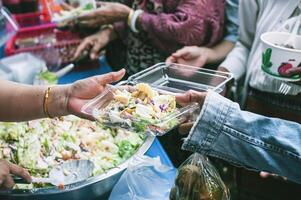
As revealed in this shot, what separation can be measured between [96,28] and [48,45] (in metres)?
0.34

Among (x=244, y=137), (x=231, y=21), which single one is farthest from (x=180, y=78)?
(x=231, y=21)

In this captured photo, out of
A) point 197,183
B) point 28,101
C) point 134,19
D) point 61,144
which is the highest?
point 134,19

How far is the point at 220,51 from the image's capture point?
5.97 ft

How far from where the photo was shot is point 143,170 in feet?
3.76

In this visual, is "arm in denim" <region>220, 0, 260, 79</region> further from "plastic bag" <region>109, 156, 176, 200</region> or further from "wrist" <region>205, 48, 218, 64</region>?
"plastic bag" <region>109, 156, 176, 200</region>

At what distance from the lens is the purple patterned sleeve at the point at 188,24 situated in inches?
67.3

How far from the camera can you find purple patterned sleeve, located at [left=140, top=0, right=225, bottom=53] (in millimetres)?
1709

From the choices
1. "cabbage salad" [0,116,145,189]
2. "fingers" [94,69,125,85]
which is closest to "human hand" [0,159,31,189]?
"cabbage salad" [0,116,145,189]

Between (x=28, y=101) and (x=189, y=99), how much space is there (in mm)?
595

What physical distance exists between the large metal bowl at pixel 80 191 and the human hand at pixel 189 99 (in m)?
0.27

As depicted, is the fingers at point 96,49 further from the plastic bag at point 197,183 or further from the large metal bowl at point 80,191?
the plastic bag at point 197,183

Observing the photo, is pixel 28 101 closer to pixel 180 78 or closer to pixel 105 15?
pixel 180 78

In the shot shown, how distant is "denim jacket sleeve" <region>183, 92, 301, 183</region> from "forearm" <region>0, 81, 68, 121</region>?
55 centimetres

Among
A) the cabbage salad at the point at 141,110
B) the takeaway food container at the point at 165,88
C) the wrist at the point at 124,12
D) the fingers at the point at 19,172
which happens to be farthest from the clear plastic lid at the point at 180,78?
the wrist at the point at 124,12
